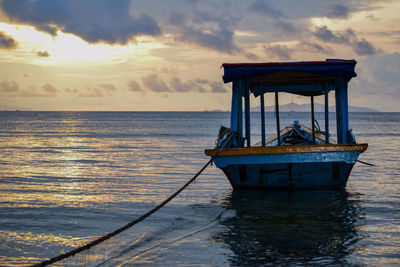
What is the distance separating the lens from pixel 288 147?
12164 millimetres

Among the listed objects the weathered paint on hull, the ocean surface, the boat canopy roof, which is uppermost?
the boat canopy roof

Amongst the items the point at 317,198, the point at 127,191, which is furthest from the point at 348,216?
the point at 127,191

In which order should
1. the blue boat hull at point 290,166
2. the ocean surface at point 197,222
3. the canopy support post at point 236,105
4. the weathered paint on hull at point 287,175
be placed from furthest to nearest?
the canopy support post at point 236,105 < the weathered paint on hull at point 287,175 < the blue boat hull at point 290,166 < the ocean surface at point 197,222

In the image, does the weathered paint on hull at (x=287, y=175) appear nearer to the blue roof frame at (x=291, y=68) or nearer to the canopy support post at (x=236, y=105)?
the canopy support post at (x=236, y=105)

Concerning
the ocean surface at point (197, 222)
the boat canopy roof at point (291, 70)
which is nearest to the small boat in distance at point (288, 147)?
the boat canopy roof at point (291, 70)

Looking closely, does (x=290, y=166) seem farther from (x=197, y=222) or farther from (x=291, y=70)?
(x=197, y=222)

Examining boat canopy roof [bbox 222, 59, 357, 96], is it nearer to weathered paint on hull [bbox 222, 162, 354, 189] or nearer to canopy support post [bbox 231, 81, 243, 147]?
canopy support post [bbox 231, 81, 243, 147]

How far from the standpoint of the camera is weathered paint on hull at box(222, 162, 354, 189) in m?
13.2

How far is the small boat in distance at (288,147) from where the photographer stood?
12234 millimetres

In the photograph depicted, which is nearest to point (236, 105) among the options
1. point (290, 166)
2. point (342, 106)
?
point (290, 166)

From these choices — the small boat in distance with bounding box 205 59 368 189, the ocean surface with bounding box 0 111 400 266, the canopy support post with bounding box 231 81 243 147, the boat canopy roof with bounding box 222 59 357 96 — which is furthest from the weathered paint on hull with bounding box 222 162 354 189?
the boat canopy roof with bounding box 222 59 357 96

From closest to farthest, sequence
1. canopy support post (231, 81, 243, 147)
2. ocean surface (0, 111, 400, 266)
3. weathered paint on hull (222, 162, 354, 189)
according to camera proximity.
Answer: ocean surface (0, 111, 400, 266)
weathered paint on hull (222, 162, 354, 189)
canopy support post (231, 81, 243, 147)

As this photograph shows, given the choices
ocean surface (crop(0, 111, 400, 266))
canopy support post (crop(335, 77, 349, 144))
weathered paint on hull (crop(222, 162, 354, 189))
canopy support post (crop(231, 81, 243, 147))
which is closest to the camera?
ocean surface (crop(0, 111, 400, 266))

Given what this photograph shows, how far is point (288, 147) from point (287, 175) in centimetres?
150
